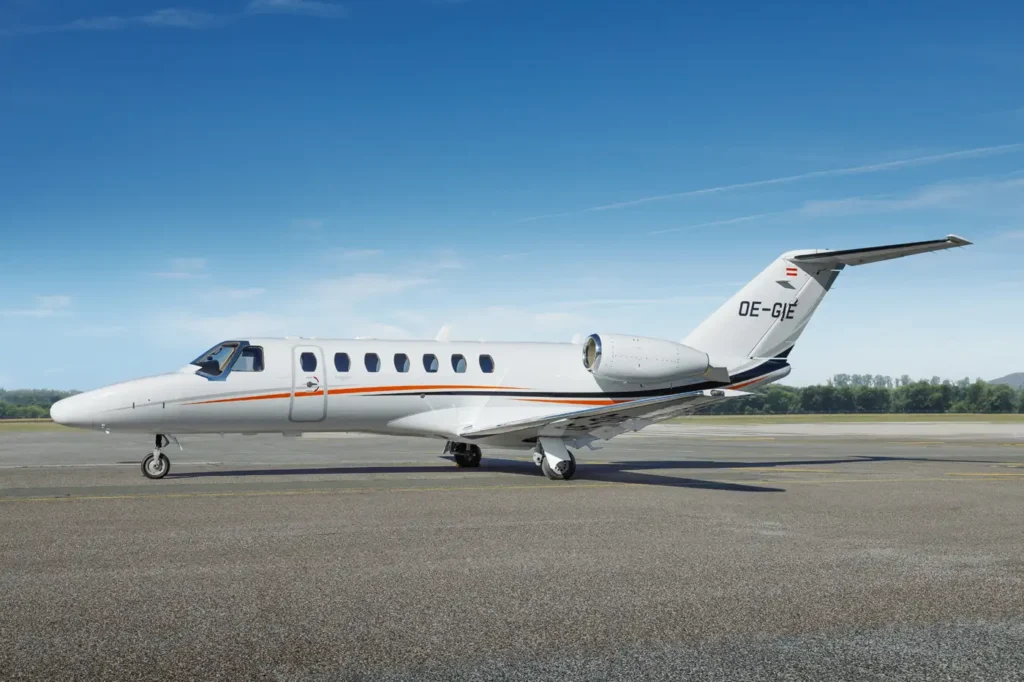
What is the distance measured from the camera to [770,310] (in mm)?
22094

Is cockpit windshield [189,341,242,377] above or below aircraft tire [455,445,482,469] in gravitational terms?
above

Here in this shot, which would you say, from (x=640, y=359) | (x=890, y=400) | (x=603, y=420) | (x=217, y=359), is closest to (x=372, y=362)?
(x=217, y=359)

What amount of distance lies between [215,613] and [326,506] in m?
6.69

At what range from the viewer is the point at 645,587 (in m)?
8.02

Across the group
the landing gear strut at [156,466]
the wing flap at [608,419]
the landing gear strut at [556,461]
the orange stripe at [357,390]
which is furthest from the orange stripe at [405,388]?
the landing gear strut at [156,466]

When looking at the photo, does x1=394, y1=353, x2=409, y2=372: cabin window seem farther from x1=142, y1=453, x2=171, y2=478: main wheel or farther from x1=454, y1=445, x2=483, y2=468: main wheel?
x1=142, y1=453, x2=171, y2=478: main wheel

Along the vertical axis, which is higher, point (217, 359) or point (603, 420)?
point (217, 359)

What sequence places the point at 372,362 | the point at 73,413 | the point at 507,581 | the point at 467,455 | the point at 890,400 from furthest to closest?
the point at 890,400 < the point at 467,455 < the point at 372,362 < the point at 73,413 < the point at 507,581

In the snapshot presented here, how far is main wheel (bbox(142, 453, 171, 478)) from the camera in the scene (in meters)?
17.8

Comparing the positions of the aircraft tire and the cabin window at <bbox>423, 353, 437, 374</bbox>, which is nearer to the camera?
the cabin window at <bbox>423, 353, 437, 374</bbox>

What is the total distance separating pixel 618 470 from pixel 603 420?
10.3 feet

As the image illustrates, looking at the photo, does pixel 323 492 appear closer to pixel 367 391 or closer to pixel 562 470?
pixel 367 391

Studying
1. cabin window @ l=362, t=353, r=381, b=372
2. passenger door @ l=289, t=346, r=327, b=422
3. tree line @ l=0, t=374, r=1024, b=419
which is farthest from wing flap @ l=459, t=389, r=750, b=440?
tree line @ l=0, t=374, r=1024, b=419

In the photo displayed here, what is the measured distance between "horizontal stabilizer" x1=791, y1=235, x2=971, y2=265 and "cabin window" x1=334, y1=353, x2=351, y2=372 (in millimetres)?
11033
